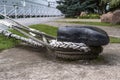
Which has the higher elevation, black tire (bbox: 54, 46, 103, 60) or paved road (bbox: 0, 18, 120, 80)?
black tire (bbox: 54, 46, 103, 60)

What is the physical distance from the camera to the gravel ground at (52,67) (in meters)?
4.18

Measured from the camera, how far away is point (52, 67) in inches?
186

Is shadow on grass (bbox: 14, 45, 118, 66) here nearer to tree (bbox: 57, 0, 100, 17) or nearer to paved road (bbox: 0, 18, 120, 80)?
paved road (bbox: 0, 18, 120, 80)

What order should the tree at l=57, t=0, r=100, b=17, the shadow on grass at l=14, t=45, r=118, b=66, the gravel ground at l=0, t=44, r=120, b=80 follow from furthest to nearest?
the tree at l=57, t=0, r=100, b=17
the shadow on grass at l=14, t=45, r=118, b=66
the gravel ground at l=0, t=44, r=120, b=80

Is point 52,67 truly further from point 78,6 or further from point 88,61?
point 78,6

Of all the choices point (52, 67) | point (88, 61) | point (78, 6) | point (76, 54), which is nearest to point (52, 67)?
point (52, 67)

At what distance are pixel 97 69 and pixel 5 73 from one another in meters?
1.43

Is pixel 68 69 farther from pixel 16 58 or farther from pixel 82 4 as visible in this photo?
pixel 82 4

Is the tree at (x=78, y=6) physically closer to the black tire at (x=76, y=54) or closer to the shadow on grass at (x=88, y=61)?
the shadow on grass at (x=88, y=61)

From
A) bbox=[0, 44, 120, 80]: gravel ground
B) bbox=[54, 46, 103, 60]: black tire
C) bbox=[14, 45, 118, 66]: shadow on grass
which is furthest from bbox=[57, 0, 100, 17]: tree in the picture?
bbox=[54, 46, 103, 60]: black tire

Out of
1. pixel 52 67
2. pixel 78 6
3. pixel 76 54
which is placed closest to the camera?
pixel 52 67

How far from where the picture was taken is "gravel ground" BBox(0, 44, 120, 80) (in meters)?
4.18

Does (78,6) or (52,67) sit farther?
(78,6)

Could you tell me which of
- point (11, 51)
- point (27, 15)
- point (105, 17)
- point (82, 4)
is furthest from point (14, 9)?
point (11, 51)
